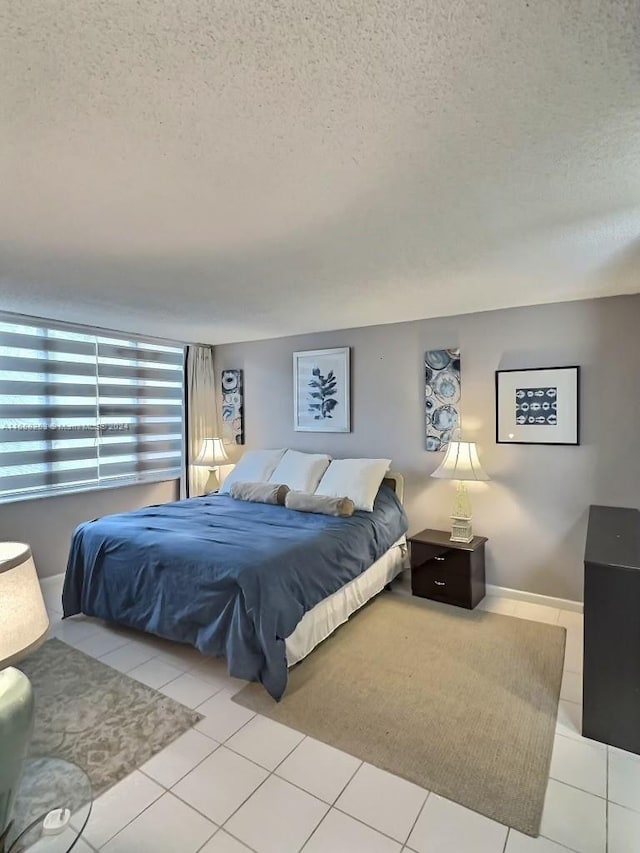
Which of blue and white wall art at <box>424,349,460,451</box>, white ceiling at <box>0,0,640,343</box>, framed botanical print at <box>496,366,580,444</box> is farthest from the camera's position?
blue and white wall art at <box>424,349,460,451</box>

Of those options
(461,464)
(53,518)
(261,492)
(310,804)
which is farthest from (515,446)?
(53,518)

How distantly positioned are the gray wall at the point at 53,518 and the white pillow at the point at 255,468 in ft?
3.53

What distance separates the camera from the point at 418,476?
3.91m

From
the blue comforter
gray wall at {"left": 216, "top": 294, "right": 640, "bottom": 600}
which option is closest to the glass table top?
the blue comforter

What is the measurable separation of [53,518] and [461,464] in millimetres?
3445

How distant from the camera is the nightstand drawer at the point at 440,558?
10.8 feet

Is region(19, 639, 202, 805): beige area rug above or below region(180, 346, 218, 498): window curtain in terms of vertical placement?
below

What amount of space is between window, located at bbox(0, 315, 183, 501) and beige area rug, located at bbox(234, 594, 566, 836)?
2663 mm

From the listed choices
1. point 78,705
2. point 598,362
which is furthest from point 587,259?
point 78,705

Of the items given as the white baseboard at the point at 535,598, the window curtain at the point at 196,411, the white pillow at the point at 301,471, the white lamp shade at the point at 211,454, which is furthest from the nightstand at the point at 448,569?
the window curtain at the point at 196,411

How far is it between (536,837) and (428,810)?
36 centimetres

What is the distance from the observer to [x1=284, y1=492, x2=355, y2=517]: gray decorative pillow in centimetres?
338

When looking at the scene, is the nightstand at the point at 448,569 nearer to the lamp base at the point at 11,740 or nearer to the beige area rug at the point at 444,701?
the beige area rug at the point at 444,701

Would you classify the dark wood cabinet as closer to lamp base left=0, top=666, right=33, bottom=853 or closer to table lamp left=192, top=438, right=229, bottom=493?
lamp base left=0, top=666, right=33, bottom=853
